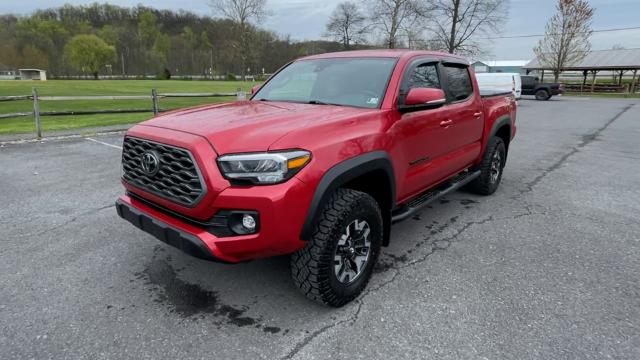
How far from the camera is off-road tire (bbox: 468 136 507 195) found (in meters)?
5.20

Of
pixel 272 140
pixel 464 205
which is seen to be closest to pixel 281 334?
pixel 272 140

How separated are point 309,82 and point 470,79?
6.74ft

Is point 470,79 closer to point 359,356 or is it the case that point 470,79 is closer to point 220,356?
point 359,356

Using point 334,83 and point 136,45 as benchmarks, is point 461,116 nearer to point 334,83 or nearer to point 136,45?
point 334,83

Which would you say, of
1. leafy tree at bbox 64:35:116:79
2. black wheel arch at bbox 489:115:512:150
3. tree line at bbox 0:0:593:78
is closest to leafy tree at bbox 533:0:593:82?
tree line at bbox 0:0:593:78

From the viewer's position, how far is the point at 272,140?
2443 mm

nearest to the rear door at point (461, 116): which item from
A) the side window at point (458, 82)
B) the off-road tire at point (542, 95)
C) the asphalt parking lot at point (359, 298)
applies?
the side window at point (458, 82)

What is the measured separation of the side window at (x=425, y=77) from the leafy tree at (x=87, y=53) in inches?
3739

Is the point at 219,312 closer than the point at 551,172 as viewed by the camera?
Yes

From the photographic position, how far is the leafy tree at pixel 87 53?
82.4m

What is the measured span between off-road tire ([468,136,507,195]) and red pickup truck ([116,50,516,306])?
1.37 metres

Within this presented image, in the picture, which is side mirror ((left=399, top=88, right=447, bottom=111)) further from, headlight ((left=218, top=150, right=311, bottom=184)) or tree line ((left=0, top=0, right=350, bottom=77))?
tree line ((left=0, top=0, right=350, bottom=77))

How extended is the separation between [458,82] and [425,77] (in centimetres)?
80

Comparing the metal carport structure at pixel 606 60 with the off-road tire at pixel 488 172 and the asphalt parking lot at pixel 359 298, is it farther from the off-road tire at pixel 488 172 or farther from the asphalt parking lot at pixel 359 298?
the asphalt parking lot at pixel 359 298
